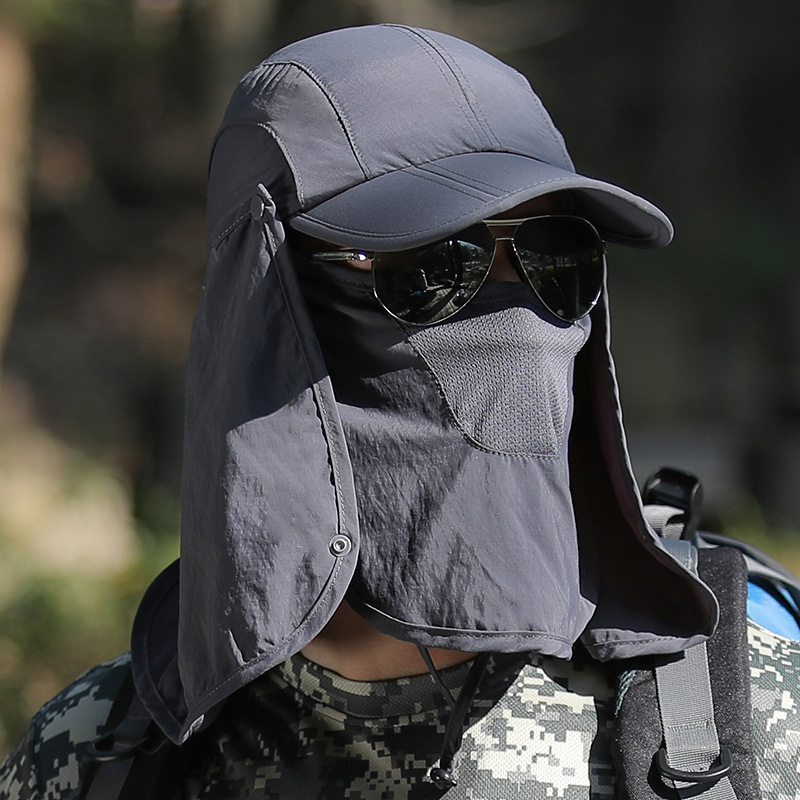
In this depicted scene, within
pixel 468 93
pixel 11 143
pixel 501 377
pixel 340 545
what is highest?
pixel 468 93

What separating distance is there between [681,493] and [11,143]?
429cm

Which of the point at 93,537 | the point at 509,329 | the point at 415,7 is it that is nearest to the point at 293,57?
the point at 509,329

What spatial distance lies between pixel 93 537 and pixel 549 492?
406 cm

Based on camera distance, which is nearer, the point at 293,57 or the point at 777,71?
the point at 293,57

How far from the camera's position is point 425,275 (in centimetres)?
139

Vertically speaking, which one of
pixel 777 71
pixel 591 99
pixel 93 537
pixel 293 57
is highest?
pixel 293 57

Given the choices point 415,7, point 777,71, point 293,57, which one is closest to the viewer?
point 293,57

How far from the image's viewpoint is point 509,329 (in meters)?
1.44

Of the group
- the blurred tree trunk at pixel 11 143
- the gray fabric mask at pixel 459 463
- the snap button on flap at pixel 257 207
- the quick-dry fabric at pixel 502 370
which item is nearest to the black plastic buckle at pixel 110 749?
the gray fabric mask at pixel 459 463

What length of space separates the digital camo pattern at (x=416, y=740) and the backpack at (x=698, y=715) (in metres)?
0.06

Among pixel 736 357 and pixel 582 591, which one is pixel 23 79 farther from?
pixel 736 357

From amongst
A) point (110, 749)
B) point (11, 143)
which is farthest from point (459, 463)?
point (11, 143)

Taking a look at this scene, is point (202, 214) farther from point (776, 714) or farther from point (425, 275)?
point (776, 714)

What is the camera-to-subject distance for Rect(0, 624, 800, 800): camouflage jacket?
4.42 ft
